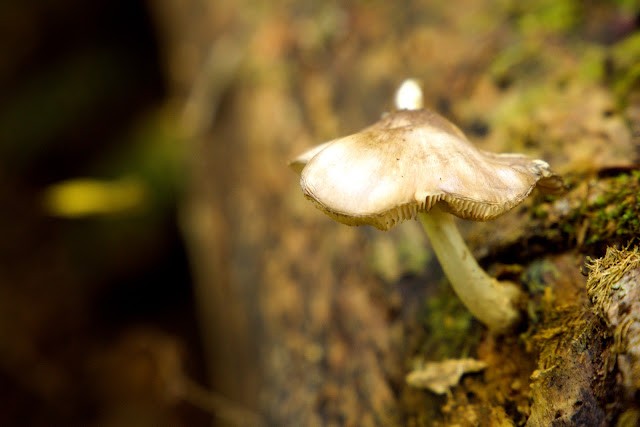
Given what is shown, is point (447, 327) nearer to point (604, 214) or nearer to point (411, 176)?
point (604, 214)

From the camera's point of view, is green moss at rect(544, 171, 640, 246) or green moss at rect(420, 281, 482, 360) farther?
green moss at rect(420, 281, 482, 360)

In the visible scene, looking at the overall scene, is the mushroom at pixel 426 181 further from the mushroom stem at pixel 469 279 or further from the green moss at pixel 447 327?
the green moss at pixel 447 327

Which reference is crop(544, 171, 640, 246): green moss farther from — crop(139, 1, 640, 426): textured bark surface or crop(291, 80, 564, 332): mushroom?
crop(291, 80, 564, 332): mushroom

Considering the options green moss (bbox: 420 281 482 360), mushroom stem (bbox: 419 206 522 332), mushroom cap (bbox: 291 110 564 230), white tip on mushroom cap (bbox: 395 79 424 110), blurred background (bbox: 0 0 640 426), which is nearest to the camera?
mushroom cap (bbox: 291 110 564 230)

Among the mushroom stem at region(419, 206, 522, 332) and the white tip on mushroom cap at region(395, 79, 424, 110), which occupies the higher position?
the white tip on mushroom cap at region(395, 79, 424, 110)

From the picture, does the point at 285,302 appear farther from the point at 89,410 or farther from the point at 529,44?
the point at 89,410

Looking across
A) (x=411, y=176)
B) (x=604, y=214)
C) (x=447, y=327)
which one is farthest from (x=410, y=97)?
(x=447, y=327)

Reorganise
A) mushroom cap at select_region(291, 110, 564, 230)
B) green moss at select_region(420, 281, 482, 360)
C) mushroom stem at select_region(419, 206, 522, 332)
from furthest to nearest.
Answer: green moss at select_region(420, 281, 482, 360) → mushroom stem at select_region(419, 206, 522, 332) → mushroom cap at select_region(291, 110, 564, 230)

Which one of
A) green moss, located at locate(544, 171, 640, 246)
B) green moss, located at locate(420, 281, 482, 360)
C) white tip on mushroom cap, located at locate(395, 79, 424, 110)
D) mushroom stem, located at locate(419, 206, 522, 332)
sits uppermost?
white tip on mushroom cap, located at locate(395, 79, 424, 110)

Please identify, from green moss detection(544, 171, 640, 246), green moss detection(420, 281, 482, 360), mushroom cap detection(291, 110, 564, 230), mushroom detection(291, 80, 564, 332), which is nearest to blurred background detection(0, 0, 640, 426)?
green moss detection(420, 281, 482, 360)
